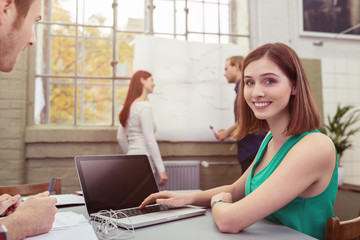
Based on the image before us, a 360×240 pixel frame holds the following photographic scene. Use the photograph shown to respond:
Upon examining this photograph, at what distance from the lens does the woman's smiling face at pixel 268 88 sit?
1.14 meters

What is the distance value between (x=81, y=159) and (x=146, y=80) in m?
1.82

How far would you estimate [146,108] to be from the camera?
2.64 metres

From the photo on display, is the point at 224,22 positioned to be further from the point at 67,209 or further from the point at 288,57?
the point at 67,209

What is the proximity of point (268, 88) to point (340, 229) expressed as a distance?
546 millimetres

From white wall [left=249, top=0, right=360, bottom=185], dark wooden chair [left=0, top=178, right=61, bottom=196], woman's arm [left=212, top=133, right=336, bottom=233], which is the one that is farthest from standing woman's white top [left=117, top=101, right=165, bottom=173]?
white wall [left=249, top=0, right=360, bottom=185]

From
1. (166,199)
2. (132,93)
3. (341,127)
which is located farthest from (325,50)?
(166,199)

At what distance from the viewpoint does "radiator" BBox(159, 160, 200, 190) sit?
3.13 meters

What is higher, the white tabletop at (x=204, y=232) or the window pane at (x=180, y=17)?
the window pane at (x=180, y=17)

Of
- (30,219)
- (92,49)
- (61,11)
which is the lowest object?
(30,219)

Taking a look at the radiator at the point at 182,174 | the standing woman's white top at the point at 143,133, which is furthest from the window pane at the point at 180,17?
the radiator at the point at 182,174

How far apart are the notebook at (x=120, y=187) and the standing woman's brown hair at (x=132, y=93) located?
1.48 metres

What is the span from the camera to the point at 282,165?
98cm

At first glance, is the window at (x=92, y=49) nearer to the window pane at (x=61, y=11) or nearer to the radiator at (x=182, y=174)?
the window pane at (x=61, y=11)

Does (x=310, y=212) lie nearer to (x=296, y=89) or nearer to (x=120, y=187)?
(x=296, y=89)
